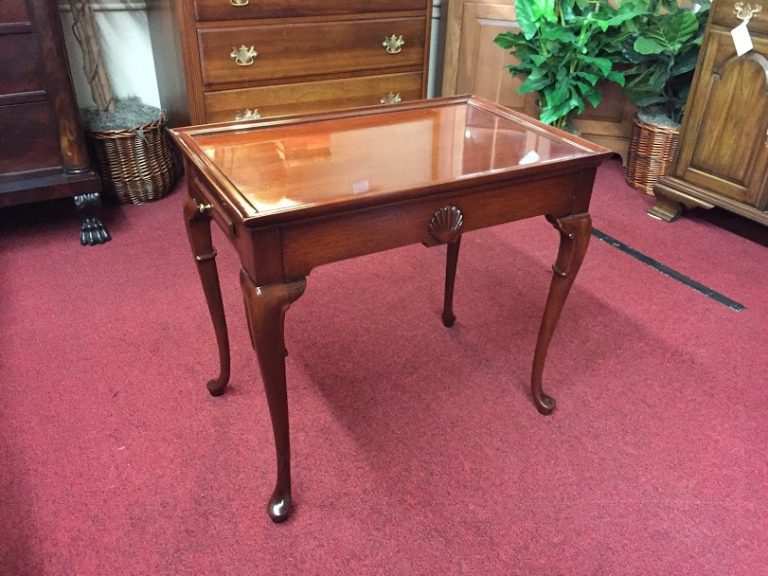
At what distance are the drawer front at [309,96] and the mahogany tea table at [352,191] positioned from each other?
1.09 metres

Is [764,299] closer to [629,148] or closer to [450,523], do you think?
[629,148]

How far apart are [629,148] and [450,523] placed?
2.51 metres

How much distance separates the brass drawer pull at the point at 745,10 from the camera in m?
2.35

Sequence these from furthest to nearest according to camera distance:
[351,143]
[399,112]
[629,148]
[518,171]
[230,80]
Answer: [629,148]
[230,80]
[399,112]
[351,143]
[518,171]

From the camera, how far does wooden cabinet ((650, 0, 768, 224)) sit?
95.7 inches

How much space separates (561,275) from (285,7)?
5.70ft

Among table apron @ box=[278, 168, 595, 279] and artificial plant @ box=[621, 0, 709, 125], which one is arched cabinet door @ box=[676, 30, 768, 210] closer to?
artificial plant @ box=[621, 0, 709, 125]

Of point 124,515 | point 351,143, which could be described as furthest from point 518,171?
point 124,515

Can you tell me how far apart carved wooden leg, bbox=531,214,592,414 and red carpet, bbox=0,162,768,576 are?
0.23 feet

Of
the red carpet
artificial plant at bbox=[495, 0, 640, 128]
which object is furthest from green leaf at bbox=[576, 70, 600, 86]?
the red carpet

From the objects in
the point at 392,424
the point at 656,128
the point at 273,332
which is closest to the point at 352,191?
the point at 273,332

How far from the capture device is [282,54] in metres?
2.65

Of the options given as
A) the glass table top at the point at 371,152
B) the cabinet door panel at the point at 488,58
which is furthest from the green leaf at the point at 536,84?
the glass table top at the point at 371,152

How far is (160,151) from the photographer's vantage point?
9.39 feet
